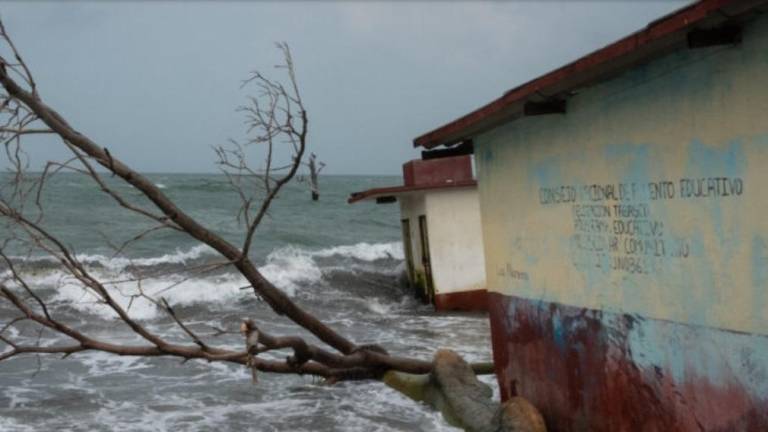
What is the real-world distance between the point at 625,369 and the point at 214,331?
40.0 ft

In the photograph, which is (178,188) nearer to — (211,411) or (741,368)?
(211,411)

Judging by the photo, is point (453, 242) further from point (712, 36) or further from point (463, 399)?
point (712, 36)

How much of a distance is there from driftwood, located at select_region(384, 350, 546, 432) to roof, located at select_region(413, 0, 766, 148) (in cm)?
236

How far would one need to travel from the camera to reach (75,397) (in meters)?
11.0

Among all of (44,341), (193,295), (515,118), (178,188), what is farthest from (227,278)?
(178,188)

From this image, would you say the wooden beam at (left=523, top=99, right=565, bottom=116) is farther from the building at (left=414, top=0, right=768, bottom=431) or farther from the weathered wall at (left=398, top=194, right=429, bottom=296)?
the weathered wall at (left=398, top=194, right=429, bottom=296)

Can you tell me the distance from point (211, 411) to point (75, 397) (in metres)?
2.04

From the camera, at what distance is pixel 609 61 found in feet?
17.0

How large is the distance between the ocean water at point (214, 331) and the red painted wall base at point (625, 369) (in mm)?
1613

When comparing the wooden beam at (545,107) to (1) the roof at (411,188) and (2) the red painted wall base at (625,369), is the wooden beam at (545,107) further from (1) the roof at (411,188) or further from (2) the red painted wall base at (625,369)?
(1) the roof at (411,188)

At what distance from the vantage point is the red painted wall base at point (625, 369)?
4824 millimetres

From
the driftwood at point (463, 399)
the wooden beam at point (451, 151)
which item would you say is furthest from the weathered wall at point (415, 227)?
the wooden beam at point (451, 151)

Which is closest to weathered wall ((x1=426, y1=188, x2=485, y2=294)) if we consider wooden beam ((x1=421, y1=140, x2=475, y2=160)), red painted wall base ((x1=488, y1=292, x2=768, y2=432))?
wooden beam ((x1=421, y1=140, x2=475, y2=160))

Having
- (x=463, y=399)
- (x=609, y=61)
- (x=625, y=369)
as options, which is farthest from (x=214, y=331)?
(x=609, y=61)
